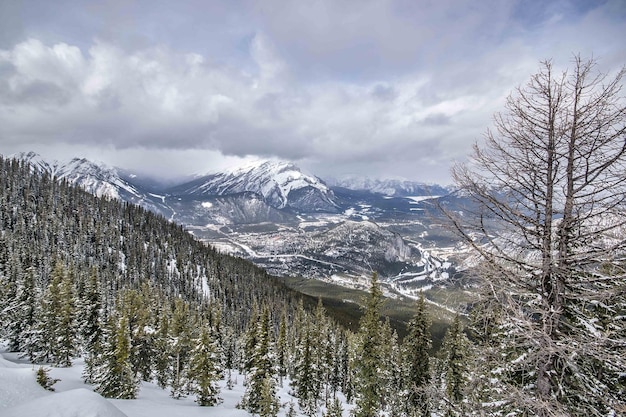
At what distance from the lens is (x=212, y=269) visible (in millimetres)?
146500

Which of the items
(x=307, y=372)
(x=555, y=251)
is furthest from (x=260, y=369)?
(x=555, y=251)

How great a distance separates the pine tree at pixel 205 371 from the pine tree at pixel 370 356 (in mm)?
16924

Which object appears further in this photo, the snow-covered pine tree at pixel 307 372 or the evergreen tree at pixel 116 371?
the snow-covered pine tree at pixel 307 372

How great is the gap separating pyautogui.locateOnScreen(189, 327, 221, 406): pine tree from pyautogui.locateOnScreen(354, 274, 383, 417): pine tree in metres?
16.9

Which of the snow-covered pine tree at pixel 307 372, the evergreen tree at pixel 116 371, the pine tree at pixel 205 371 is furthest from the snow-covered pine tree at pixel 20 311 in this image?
the snow-covered pine tree at pixel 307 372

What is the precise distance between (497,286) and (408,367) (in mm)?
27741

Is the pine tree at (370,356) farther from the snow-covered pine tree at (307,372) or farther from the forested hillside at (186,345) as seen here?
the snow-covered pine tree at (307,372)

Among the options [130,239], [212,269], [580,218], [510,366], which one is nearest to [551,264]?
[580,218]

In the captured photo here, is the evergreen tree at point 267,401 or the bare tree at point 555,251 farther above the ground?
the bare tree at point 555,251

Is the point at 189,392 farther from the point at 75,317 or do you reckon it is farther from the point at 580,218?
the point at 580,218

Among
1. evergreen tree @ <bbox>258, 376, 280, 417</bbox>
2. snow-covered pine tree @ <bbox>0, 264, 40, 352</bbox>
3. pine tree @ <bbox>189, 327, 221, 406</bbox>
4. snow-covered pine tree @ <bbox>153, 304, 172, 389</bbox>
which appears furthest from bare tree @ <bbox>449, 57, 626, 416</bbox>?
snow-covered pine tree @ <bbox>0, 264, 40, 352</bbox>

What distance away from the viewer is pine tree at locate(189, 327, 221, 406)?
32.9 metres

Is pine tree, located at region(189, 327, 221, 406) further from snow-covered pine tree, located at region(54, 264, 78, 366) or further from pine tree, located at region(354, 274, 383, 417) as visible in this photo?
pine tree, located at region(354, 274, 383, 417)

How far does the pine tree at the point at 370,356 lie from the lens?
76.9 ft
